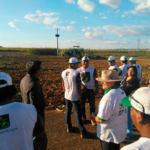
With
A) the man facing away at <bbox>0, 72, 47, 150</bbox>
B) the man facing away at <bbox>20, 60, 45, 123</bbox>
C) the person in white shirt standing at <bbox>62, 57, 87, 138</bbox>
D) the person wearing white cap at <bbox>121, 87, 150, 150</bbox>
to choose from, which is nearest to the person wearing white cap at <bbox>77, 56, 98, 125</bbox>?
the person in white shirt standing at <bbox>62, 57, 87, 138</bbox>

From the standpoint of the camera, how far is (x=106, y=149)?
2270 millimetres

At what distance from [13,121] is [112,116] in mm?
1454

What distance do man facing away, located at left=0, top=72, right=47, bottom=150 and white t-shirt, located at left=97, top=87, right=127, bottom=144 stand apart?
40.3 inches

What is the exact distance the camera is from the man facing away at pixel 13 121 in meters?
1.34

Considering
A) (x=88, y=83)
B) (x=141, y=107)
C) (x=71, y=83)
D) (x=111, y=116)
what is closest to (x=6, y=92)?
(x=141, y=107)

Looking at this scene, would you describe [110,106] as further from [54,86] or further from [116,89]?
[54,86]

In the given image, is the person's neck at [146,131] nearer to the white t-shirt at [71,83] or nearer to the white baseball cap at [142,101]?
the white baseball cap at [142,101]

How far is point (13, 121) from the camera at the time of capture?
4.46ft

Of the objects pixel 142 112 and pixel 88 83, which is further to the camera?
pixel 88 83

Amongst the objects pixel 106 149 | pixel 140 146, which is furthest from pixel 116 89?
pixel 140 146

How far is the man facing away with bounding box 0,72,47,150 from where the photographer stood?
52.7 inches

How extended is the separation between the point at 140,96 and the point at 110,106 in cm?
99

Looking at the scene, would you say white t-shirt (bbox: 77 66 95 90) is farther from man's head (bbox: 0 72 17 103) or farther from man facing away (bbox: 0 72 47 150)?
man's head (bbox: 0 72 17 103)

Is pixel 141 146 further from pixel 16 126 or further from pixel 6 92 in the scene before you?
pixel 6 92
